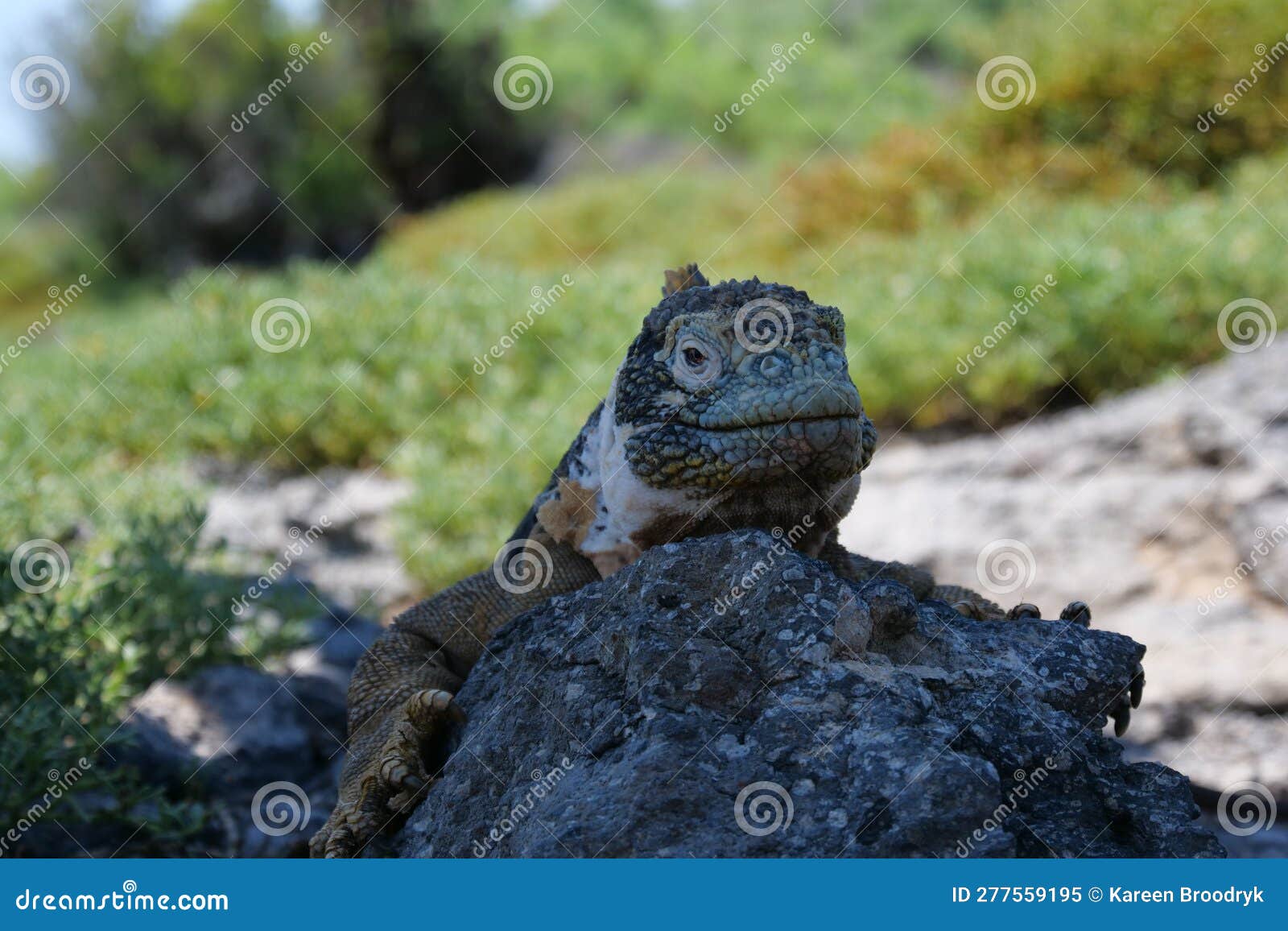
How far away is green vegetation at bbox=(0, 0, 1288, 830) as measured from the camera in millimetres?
7297

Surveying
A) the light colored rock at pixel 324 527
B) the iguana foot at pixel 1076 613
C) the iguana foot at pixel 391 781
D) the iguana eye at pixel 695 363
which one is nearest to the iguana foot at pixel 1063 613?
the iguana foot at pixel 1076 613

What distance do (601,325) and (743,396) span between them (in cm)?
877

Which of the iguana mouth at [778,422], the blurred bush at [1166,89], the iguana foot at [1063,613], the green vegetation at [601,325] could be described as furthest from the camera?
the blurred bush at [1166,89]

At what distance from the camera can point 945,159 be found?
15.7 metres

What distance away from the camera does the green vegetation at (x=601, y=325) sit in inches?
287

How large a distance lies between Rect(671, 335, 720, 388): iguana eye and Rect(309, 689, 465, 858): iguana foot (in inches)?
43.7

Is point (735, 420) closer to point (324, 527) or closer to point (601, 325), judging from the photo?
point (324, 527)

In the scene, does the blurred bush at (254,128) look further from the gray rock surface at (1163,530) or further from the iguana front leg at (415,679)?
the iguana front leg at (415,679)

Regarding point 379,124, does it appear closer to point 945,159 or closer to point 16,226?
point 16,226

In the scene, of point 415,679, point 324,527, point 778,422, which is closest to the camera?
point 778,422

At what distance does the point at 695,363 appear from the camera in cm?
327

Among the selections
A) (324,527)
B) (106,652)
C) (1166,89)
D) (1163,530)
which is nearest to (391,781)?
(106,652)

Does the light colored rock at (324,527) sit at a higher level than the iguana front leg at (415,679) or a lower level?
higher

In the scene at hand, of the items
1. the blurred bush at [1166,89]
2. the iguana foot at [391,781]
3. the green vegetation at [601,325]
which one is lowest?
the iguana foot at [391,781]
